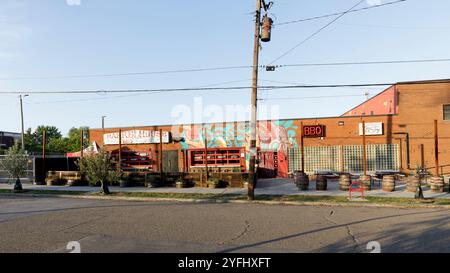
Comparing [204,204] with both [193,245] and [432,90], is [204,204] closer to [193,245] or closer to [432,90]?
[193,245]

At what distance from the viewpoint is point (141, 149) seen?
30.0m

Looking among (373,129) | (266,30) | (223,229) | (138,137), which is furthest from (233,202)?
(138,137)

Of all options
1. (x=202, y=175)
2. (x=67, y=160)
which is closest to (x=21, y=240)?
(x=202, y=175)

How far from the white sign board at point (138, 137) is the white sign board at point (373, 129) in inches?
683

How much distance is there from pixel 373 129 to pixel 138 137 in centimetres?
2153

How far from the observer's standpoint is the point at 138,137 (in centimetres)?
2997

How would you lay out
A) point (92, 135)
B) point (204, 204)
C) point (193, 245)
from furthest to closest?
point (92, 135)
point (204, 204)
point (193, 245)

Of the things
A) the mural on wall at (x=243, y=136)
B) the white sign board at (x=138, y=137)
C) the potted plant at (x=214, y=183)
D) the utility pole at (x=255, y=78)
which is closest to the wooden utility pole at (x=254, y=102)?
the utility pole at (x=255, y=78)

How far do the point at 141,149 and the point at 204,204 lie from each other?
1749 centimetres

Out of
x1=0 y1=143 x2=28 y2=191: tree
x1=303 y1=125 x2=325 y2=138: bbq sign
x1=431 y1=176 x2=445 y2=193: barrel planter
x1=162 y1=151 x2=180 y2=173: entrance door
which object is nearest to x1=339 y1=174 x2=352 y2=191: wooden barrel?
x1=431 y1=176 x2=445 y2=193: barrel planter

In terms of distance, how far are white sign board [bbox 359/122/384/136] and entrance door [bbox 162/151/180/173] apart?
16.7 meters

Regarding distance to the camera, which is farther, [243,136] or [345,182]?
[243,136]

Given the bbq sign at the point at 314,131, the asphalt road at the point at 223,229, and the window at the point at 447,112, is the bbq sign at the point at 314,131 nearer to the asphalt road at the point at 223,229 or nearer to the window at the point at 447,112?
the window at the point at 447,112

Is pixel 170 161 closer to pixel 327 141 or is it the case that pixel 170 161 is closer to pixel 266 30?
pixel 327 141
